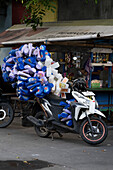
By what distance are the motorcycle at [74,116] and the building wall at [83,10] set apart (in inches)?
194

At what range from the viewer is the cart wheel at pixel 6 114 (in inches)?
413

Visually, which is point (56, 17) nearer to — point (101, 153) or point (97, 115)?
point (97, 115)

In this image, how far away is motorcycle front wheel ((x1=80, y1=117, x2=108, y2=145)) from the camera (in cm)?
813

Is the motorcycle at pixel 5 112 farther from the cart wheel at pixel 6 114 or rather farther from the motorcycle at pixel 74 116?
the motorcycle at pixel 74 116

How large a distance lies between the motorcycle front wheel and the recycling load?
0.99 metres

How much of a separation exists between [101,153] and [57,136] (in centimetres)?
224

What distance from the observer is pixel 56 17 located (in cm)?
1453

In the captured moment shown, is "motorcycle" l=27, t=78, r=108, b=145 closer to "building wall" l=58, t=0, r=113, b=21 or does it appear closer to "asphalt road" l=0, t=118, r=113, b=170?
"asphalt road" l=0, t=118, r=113, b=170

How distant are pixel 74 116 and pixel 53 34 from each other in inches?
153

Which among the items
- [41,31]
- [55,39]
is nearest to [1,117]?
[55,39]

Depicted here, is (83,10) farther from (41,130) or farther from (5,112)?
(41,130)

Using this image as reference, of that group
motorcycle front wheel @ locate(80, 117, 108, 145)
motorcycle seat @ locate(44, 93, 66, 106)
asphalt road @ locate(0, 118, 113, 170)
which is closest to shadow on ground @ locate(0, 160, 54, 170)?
asphalt road @ locate(0, 118, 113, 170)

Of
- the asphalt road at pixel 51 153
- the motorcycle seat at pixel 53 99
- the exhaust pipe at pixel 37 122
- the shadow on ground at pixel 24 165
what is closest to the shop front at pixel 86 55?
the asphalt road at pixel 51 153

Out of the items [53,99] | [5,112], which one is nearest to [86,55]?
[5,112]
